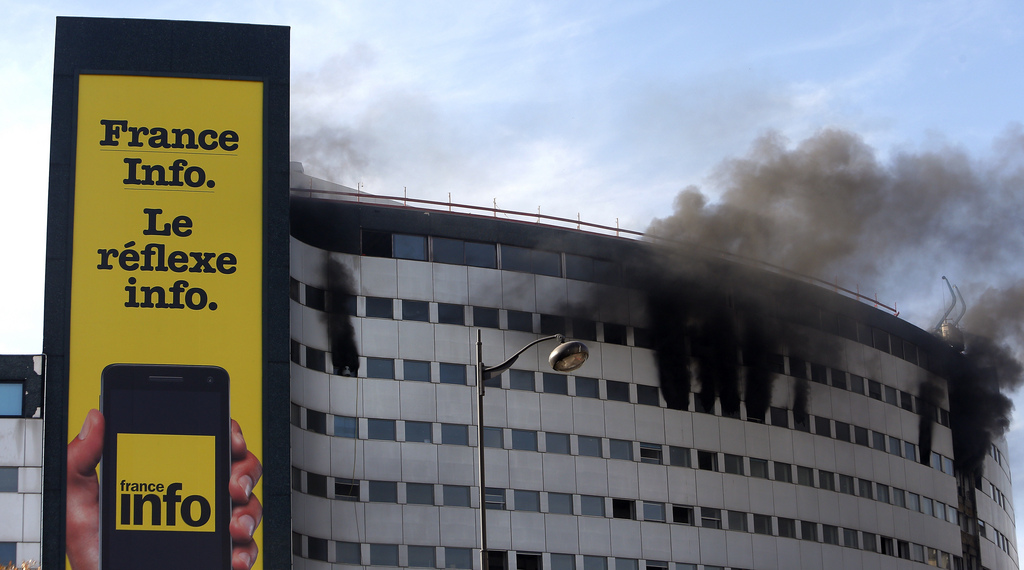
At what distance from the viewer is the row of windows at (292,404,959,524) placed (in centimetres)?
4316

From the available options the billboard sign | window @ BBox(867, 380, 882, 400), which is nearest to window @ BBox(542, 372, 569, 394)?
the billboard sign

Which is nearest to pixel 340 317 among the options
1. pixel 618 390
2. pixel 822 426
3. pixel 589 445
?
pixel 589 445

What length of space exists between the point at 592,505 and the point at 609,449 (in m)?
2.10

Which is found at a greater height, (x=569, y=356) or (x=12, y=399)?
(x=12, y=399)

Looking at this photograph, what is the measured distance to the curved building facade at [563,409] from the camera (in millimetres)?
43000

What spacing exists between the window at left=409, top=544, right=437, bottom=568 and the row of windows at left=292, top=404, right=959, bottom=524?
173 cm

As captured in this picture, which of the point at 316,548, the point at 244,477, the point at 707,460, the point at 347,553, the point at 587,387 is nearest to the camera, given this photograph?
the point at 244,477

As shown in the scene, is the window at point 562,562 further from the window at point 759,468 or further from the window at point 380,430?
the window at point 759,468

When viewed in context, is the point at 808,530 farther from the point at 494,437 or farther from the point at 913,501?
the point at 494,437

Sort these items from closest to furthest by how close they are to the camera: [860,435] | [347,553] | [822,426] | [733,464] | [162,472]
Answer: [162,472], [347,553], [733,464], [822,426], [860,435]

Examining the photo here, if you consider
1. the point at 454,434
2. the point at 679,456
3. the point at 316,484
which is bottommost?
the point at 316,484

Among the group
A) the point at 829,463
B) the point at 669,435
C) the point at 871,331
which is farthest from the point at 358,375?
the point at 871,331

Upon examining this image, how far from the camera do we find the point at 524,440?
148 ft

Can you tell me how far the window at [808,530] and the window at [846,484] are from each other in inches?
95.4
